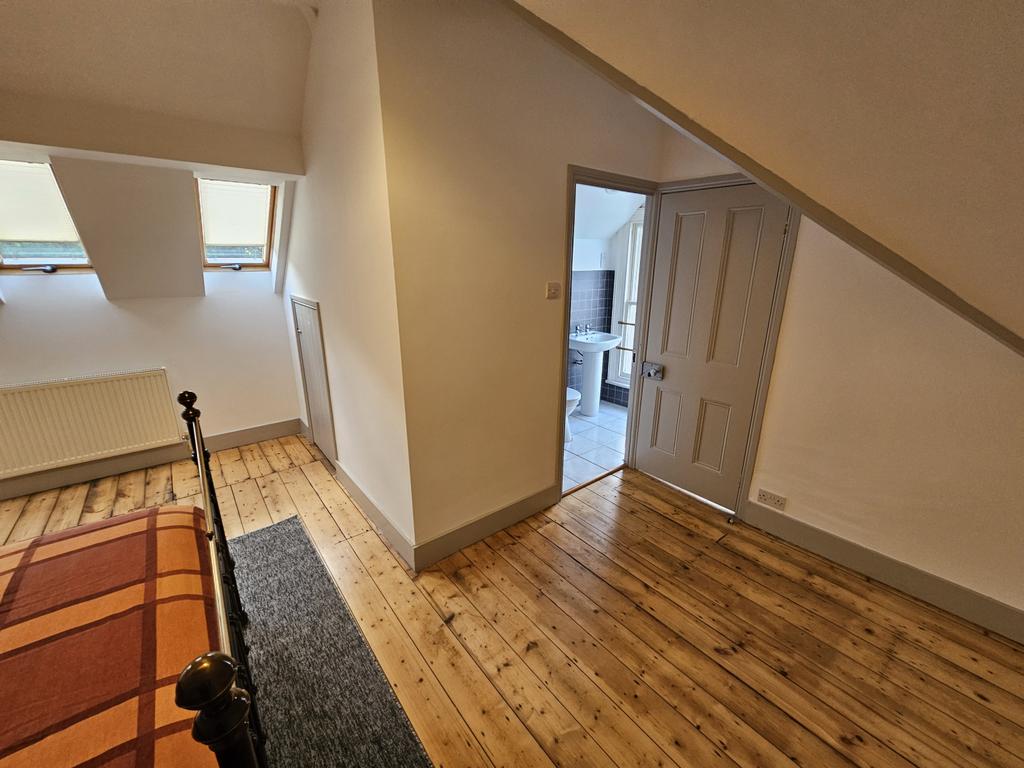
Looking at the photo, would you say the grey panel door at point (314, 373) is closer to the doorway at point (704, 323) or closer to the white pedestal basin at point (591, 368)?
the doorway at point (704, 323)

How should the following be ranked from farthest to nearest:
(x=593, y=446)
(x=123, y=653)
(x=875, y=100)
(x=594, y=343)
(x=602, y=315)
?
1. (x=602, y=315)
2. (x=594, y=343)
3. (x=593, y=446)
4. (x=123, y=653)
5. (x=875, y=100)

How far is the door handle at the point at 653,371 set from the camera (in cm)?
299

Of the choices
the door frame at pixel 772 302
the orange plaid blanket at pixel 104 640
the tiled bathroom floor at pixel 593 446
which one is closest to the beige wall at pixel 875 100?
the door frame at pixel 772 302

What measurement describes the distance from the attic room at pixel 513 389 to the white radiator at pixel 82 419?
0.02 metres

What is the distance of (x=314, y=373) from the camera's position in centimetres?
330

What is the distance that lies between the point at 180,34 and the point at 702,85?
243cm

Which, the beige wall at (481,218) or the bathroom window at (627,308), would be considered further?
the bathroom window at (627,308)

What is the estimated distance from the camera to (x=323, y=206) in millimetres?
2494

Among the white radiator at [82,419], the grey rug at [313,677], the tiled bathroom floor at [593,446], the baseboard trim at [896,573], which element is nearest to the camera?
the grey rug at [313,677]

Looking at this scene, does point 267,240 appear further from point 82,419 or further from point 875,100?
point 875,100

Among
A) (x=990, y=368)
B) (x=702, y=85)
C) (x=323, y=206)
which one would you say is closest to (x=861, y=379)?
(x=990, y=368)

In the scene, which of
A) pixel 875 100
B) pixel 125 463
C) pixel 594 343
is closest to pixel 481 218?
pixel 875 100

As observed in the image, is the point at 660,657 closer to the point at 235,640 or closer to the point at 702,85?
the point at 235,640

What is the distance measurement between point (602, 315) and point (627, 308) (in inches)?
12.2
